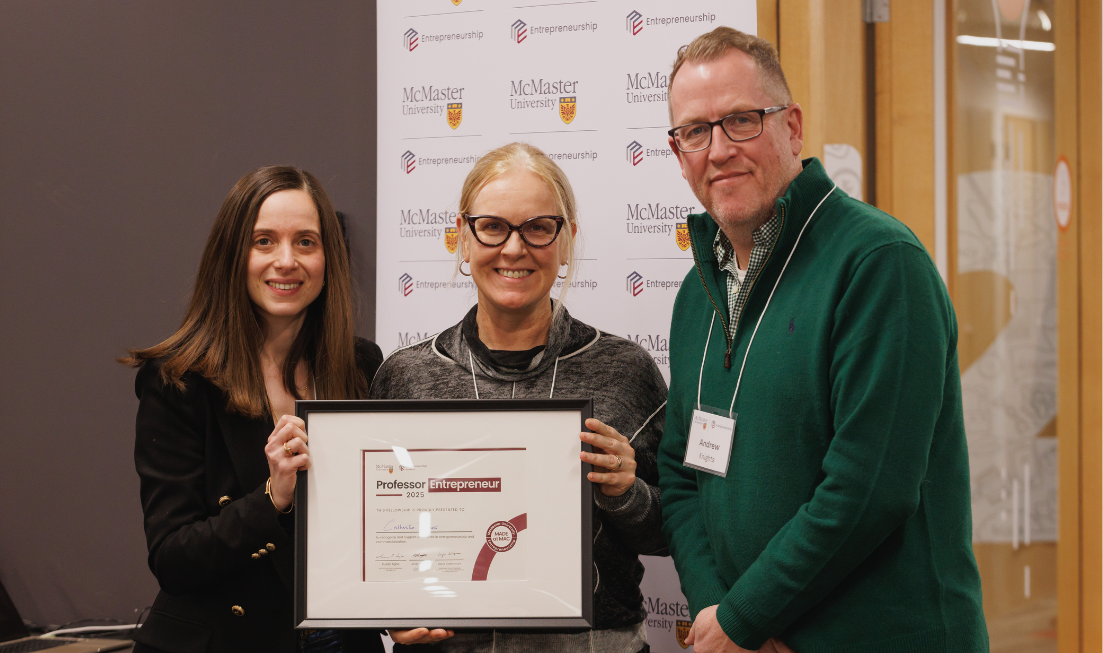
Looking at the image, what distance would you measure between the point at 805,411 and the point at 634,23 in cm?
177

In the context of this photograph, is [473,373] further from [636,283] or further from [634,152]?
[634,152]

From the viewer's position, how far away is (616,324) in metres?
2.72

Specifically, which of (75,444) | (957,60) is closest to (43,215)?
(75,444)

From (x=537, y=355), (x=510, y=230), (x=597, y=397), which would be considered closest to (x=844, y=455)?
(x=597, y=397)

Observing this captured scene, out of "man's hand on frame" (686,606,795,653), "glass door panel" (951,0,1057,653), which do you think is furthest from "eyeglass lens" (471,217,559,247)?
"glass door panel" (951,0,1057,653)

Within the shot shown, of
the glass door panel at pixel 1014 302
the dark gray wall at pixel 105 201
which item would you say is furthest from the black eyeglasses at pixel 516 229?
the glass door panel at pixel 1014 302

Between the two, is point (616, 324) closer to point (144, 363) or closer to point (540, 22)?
point (540, 22)

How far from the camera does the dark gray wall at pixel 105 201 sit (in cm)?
330

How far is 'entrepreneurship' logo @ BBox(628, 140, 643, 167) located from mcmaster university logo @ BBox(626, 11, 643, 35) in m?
0.39

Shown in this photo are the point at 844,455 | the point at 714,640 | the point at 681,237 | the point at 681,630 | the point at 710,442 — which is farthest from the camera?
the point at 681,237

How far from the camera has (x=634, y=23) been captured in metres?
2.68

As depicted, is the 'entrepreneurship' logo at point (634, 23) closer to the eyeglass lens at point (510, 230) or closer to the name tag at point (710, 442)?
the eyeglass lens at point (510, 230)

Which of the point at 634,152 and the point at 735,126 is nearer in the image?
the point at 735,126

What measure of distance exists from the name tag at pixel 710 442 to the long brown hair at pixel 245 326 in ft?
3.00
